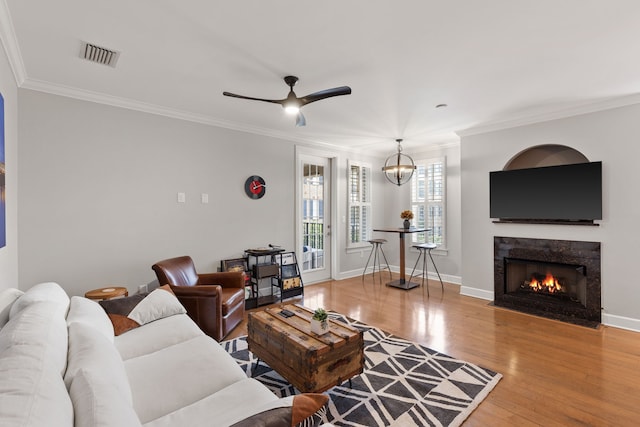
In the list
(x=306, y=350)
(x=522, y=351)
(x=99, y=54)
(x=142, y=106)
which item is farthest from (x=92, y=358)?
(x=522, y=351)

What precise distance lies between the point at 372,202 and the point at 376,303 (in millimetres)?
2676

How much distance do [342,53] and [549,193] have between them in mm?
3385

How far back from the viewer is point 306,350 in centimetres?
204

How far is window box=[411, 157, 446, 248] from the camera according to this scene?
5973mm

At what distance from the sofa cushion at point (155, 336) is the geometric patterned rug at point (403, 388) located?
663 millimetres

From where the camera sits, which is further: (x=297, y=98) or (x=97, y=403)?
(x=297, y=98)

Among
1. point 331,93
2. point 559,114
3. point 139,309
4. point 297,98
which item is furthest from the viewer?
point 559,114

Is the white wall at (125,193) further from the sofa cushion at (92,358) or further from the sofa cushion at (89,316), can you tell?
the sofa cushion at (92,358)

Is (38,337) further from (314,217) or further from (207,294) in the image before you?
(314,217)

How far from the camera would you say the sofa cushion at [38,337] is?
3.45 ft

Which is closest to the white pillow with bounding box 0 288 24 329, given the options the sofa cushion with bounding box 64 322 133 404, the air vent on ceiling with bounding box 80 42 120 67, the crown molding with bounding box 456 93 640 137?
the sofa cushion with bounding box 64 322 133 404

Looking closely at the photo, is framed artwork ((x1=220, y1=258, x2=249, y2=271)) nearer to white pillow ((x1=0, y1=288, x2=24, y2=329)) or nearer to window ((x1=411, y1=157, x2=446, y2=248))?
white pillow ((x1=0, y1=288, x2=24, y2=329))

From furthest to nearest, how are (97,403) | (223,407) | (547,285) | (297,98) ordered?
1. (547,285)
2. (297,98)
3. (223,407)
4. (97,403)

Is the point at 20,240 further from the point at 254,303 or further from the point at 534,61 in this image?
the point at 534,61
